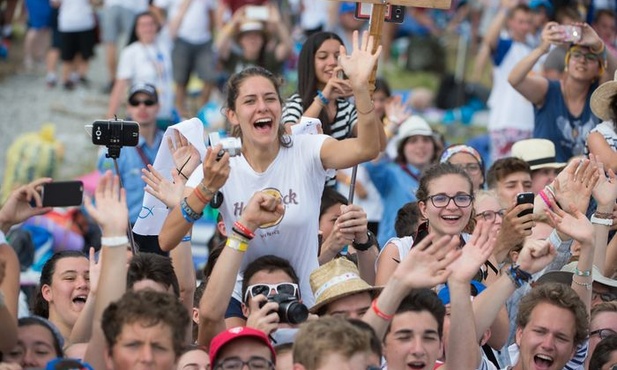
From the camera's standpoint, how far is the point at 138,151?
11.1 meters

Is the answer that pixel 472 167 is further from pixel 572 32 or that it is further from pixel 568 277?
pixel 568 277

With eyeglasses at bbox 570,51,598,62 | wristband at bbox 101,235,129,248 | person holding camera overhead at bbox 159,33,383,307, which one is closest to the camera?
wristband at bbox 101,235,129,248

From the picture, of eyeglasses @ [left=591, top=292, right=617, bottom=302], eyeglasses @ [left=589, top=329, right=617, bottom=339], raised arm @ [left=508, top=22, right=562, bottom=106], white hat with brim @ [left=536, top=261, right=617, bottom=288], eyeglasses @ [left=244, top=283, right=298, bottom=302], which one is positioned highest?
raised arm @ [left=508, top=22, right=562, bottom=106]

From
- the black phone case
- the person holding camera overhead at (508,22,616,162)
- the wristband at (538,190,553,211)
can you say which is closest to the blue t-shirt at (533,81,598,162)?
the person holding camera overhead at (508,22,616,162)

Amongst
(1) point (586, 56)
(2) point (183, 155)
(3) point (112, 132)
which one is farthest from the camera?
(1) point (586, 56)

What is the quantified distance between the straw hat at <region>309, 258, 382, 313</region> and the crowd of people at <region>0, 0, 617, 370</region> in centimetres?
1

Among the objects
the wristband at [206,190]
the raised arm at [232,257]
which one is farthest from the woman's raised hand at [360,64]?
the wristband at [206,190]

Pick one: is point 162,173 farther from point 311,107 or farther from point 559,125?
point 559,125

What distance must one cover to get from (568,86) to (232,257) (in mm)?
4180

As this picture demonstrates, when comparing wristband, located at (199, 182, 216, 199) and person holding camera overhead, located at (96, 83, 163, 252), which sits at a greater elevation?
person holding camera overhead, located at (96, 83, 163, 252)

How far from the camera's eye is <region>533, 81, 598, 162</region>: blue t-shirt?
1013 centimetres

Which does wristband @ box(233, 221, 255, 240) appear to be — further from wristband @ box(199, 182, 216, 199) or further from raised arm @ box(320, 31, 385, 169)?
raised arm @ box(320, 31, 385, 169)

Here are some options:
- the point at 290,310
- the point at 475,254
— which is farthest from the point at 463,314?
the point at 290,310

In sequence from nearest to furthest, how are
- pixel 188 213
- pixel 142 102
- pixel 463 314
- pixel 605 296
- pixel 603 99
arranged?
pixel 463 314, pixel 188 213, pixel 605 296, pixel 603 99, pixel 142 102
